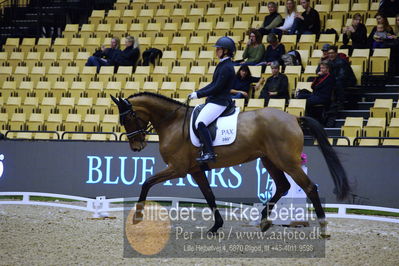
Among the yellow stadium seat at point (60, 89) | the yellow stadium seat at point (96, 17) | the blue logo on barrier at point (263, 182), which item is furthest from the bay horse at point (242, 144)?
the yellow stadium seat at point (96, 17)

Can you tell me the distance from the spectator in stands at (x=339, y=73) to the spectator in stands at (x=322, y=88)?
27 cm

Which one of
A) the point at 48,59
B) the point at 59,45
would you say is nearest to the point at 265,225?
the point at 48,59

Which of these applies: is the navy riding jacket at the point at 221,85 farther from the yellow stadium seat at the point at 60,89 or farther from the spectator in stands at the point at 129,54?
the yellow stadium seat at the point at 60,89

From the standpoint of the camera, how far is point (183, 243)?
8922 millimetres

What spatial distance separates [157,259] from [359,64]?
28.5 ft

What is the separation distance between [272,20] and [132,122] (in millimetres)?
7746

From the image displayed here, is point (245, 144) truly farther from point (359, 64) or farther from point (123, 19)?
point (123, 19)

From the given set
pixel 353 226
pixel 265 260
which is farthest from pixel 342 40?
pixel 265 260

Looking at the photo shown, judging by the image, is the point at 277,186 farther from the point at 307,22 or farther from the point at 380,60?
the point at 307,22

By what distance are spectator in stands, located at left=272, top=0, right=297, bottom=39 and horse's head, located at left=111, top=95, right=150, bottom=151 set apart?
718 centimetres

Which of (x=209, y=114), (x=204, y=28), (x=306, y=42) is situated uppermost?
(x=204, y=28)

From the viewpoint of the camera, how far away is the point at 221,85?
32.2 feet

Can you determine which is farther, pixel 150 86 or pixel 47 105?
pixel 47 105

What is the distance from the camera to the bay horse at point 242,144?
380 inches
